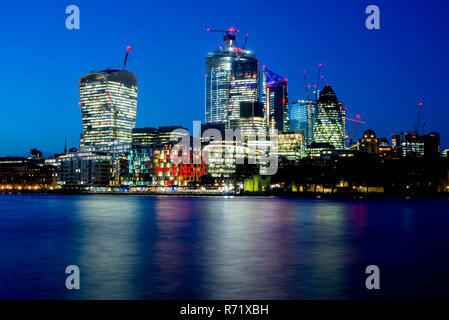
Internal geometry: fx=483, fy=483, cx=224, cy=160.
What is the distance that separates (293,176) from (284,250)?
155234 millimetres

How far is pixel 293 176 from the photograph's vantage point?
19450 centimetres
